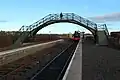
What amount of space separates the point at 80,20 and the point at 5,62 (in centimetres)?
2942

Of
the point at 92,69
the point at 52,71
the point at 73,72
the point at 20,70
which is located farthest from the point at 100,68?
the point at 20,70

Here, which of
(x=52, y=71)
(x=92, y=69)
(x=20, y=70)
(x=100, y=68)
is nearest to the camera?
(x=92, y=69)

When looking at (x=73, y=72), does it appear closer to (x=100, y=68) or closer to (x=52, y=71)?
(x=100, y=68)

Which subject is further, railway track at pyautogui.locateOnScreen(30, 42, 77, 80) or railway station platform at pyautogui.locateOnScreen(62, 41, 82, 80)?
railway track at pyautogui.locateOnScreen(30, 42, 77, 80)

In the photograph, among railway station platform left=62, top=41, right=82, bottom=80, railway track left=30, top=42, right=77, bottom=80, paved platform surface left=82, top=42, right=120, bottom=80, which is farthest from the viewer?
railway track left=30, top=42, right=77, bottom=80

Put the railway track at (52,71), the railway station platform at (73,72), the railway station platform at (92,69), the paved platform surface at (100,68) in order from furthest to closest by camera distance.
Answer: the railway track at (52,71)
the paved platform surface at (100,68)
the railway station platform at (92,69)
the railway station platform at (73,72)

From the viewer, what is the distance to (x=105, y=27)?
4881cm

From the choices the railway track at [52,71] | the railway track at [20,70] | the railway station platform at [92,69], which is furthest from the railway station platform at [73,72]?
the railway track at [20,70]

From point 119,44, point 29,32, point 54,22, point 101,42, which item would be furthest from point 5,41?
point 119,44

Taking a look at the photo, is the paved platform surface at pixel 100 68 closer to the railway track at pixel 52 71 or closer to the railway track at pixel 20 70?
the railway track at pixel 52 71

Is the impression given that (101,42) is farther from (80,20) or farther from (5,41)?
(5,41)

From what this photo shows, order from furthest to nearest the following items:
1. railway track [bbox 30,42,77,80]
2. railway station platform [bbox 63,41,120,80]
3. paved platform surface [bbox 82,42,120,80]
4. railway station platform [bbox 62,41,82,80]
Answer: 1. railway track [bbox 30,42,77,80]
2. paved platform surface [bbox 82,42,120,80]
3. railway station platform [bbox 63,41,120,80]
4. railway station platform [bbox 62,41,82,80]

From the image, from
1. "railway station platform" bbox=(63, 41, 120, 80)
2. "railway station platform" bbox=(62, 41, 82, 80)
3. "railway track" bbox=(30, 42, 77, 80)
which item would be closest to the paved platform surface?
"railway station platform" bbox=(63, 41, 120, 80)

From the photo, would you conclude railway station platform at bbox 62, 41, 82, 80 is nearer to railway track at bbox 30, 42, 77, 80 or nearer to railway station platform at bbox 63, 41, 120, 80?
railway station platform at bbox 63, 41, 120, 80
